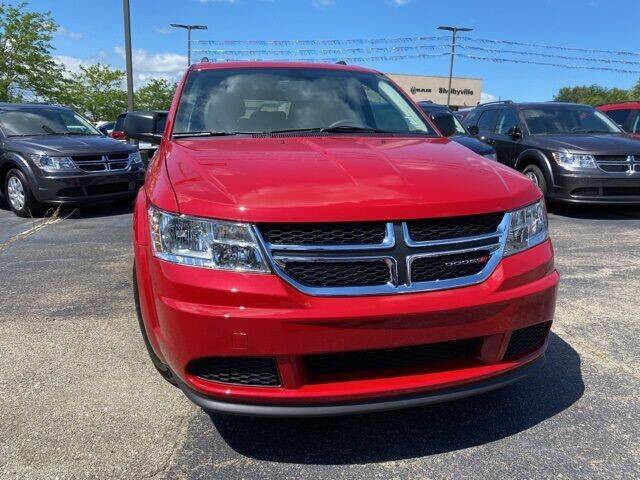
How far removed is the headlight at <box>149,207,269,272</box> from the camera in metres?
2.09

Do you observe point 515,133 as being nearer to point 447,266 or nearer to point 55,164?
point 55,164

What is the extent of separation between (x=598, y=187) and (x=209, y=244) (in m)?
6.96

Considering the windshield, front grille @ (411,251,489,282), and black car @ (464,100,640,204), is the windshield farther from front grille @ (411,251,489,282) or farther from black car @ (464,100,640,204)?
front grille @ (411,251,489,282)

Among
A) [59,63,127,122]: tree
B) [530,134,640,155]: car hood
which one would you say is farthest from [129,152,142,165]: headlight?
[59,63,127,122]: tree

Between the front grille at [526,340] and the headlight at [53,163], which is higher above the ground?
the front grille at [526,340]

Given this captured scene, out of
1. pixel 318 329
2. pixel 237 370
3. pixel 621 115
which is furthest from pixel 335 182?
pixel 621 115

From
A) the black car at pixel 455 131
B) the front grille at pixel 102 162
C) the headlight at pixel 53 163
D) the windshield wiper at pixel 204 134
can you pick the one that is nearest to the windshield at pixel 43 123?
the headlight at pixel 53 163

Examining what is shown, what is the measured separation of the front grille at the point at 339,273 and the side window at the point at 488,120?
8517mm

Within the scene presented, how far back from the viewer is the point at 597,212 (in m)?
8.48

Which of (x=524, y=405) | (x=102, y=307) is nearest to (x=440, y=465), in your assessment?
(x=524, y=405)

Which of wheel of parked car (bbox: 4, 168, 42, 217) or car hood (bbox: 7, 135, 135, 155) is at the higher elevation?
car hood (bbox: 7, 135, 135, 155)

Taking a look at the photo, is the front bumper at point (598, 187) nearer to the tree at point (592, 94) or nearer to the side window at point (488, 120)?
the side window at point (488, 120)

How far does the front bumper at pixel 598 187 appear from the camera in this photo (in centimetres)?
755

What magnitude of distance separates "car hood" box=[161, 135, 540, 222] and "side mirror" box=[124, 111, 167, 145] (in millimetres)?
1323
